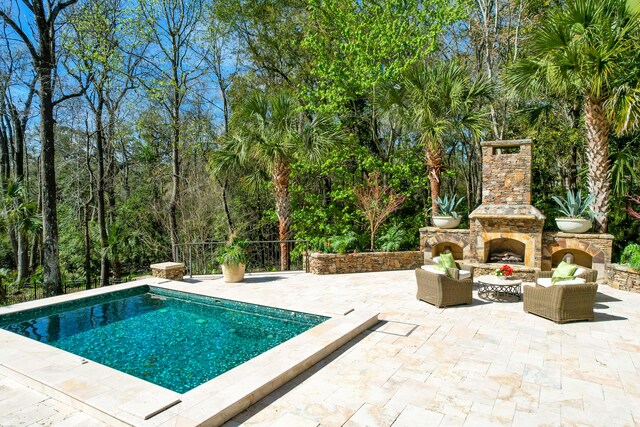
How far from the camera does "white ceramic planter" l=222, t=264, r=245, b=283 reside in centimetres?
912

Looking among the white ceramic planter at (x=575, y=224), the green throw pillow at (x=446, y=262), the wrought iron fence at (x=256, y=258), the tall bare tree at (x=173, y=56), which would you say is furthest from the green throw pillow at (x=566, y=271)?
the tall bare tree at (x=173, y=56)

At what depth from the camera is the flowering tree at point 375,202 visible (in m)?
11.1

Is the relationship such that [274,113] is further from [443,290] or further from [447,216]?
[443,290]

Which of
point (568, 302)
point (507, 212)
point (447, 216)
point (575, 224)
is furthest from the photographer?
point (447, 216)

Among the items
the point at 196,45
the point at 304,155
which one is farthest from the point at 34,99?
the point at 304,155

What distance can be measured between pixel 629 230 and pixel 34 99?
20.1 metres

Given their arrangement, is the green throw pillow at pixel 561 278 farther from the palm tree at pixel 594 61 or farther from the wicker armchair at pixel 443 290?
the palm tree at pixel 594 61

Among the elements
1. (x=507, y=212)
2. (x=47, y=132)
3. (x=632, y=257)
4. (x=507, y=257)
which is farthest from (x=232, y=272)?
(x=632, y=257)

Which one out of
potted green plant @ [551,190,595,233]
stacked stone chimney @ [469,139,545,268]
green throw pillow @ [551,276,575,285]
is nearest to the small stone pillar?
A: stacked stone chimney @ [469,139,545,268]

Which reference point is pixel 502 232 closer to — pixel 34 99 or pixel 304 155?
pixel 304 155

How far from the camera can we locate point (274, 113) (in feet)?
36.9

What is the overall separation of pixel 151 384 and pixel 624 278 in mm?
8839

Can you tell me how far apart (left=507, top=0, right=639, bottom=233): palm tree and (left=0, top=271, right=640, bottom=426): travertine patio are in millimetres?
3678

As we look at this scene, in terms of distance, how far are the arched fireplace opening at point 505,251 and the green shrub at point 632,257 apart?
1.94 metres
